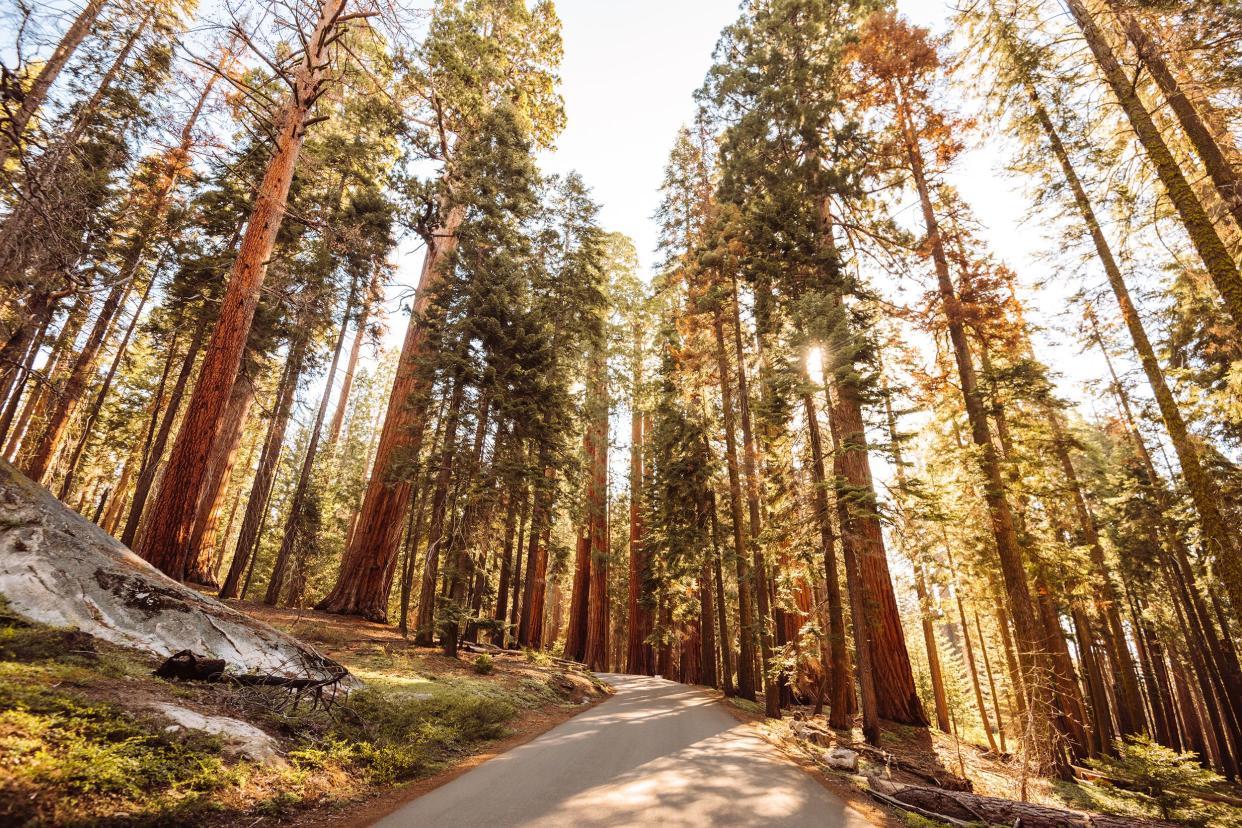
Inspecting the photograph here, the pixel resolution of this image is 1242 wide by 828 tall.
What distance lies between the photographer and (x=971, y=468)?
11.8 metres

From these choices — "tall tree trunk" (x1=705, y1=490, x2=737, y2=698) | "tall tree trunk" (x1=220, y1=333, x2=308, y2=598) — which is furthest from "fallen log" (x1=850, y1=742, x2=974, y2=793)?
"tall tree trunk" (x1=220, y1=333, x2=308, y2=598)

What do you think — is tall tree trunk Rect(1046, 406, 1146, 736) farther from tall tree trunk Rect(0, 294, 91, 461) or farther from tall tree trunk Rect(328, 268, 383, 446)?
tall tree trunk Rect(0, 294, 91, 461)

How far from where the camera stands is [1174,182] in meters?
7.65

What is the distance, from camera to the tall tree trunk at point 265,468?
1469 centimetres

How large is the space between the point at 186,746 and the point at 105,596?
2.84 m

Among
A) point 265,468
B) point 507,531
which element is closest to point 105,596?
point 507,531

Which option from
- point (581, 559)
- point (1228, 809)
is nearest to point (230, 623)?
point (1228, 809)

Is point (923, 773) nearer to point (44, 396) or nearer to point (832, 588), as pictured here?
point (832, 588)

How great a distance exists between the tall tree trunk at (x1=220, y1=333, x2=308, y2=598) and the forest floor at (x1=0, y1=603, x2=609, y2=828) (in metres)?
10.7

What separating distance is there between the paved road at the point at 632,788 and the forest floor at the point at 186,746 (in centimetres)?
67

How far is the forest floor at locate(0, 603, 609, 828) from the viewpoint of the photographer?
294 centimetres

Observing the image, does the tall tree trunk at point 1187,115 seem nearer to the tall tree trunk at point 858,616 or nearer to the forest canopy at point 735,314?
the forest canopy at point 735,314

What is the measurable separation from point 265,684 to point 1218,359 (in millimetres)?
23643

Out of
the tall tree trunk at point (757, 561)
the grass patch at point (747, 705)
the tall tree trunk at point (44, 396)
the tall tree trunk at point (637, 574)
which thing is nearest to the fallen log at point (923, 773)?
the tall tree trunk at point (757, 561)
